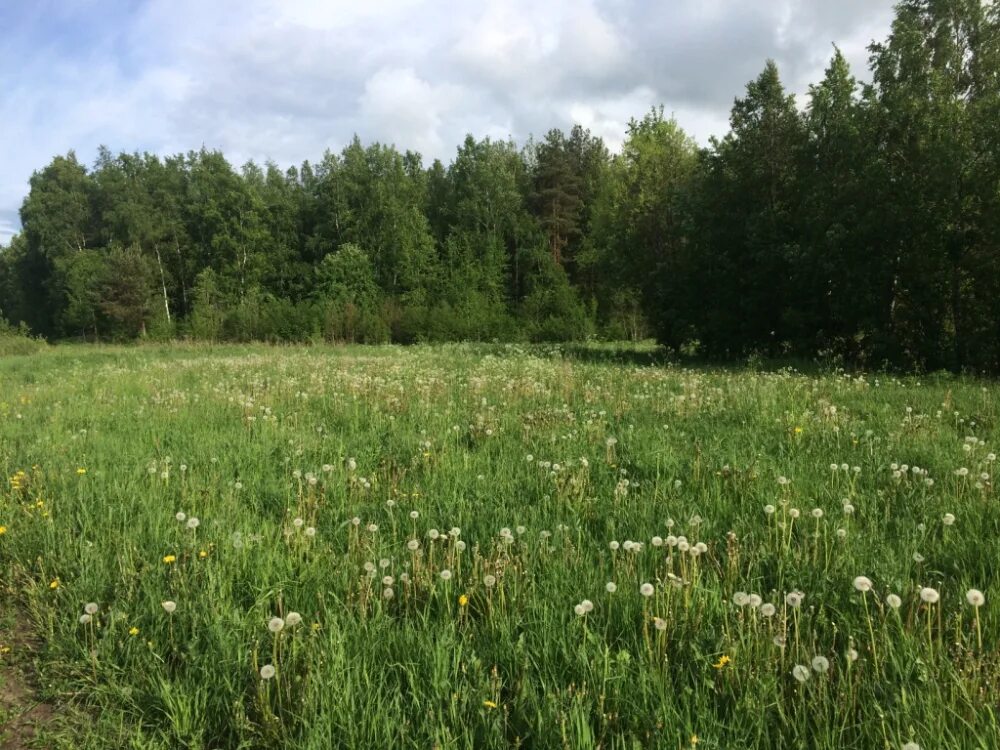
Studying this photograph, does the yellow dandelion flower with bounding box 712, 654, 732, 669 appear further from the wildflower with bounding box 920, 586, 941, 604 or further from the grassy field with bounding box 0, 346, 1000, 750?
the wildflower with bounding box 920, 586, 941, 604

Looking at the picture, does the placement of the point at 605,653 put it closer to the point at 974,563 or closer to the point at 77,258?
the point at 974,563

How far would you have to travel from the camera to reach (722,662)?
98.0 inches

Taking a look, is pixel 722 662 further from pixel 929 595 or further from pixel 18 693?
pixel 18 693

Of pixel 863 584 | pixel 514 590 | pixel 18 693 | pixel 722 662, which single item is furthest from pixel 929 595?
pixel 18 693

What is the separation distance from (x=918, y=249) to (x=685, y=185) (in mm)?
11144

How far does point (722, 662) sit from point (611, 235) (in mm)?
29047

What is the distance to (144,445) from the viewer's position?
21.9 feet

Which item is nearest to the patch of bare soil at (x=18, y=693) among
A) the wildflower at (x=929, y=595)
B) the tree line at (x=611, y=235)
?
the wildflower at (x=929, y=595)

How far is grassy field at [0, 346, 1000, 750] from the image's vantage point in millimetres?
2365

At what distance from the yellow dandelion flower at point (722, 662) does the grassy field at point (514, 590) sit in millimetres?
13

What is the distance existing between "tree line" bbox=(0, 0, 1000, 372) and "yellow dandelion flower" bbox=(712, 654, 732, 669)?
53.5 feet

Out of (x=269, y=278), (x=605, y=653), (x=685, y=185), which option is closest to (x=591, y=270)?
(x=685, y=185)

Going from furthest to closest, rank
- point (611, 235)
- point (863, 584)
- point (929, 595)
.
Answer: point (611, 235) → point (863, 584) → point (929, 595)

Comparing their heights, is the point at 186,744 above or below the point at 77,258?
below
